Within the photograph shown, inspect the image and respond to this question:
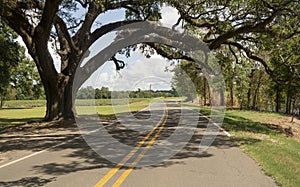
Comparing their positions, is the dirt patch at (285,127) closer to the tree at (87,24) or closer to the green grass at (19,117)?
the tree at (87,24)

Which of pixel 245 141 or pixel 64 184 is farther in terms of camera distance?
pixel 245 141

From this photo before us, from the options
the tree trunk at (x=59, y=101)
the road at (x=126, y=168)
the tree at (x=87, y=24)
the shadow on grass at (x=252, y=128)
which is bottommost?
the road at (x=126, y=168)

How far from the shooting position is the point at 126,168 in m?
8.30

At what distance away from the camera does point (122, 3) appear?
2084 centimetres

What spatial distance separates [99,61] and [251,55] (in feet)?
37.0

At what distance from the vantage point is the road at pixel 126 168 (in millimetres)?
7062

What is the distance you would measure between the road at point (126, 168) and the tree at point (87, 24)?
7046mm

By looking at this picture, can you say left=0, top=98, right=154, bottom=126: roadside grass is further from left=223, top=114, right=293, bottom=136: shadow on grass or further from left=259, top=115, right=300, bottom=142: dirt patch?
left=259, top=115, right=300, bottom=142: dirt patch

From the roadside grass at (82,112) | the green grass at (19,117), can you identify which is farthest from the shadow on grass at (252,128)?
the green grass at (19,117)

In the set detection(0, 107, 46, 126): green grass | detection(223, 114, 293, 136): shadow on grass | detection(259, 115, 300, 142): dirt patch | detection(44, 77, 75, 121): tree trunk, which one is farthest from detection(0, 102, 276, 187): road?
detection(0, 107, 46, 126): green grass

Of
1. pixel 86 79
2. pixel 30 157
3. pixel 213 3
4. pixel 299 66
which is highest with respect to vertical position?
pixel 213 3

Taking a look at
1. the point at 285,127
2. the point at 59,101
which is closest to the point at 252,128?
the point at 285,127

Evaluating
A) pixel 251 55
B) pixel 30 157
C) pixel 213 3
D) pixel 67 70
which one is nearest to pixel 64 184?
pixel 30 157

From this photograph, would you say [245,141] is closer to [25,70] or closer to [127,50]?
[127,50]
